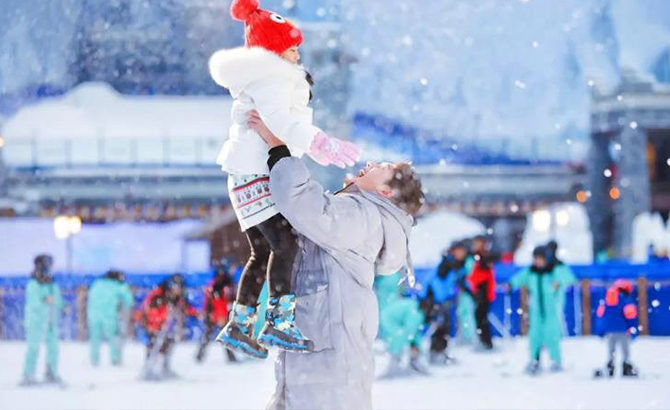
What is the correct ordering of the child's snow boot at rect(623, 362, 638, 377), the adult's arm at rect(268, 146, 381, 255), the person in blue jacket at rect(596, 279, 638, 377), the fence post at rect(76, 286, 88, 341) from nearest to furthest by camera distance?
1. the adult's arm at rect(268, 146, 381, 255)
2. the person in blue jacket at rect(596, 279, 638, 377)
3. the child's snow boot at rect(623, 362, 638, 377)
4. the fence post at rect(76, 286, 88, 341)

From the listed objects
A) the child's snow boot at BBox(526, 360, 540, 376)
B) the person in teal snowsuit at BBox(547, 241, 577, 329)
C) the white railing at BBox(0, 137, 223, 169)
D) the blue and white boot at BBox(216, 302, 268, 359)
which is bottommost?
the child's snow boot at BBox(526, 360, 540, 376)

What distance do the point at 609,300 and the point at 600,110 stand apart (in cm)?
1635

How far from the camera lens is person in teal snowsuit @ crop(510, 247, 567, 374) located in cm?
931

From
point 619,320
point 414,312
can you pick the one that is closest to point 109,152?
point 414,312

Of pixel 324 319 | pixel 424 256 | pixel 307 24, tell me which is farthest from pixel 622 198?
pixel 324 319

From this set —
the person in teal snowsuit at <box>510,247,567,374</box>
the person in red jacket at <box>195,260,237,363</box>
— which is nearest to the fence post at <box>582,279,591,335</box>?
the person in teal snowsuit at <box>510,247,567,374</box>

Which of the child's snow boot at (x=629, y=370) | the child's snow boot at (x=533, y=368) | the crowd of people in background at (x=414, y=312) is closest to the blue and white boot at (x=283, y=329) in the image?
the crowd of people in background at (x=414, y=312)

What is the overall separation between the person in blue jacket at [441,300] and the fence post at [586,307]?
3.06m

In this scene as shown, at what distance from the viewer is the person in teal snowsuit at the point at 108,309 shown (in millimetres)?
11023

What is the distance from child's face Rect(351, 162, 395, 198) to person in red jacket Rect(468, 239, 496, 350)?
8514 millimetres

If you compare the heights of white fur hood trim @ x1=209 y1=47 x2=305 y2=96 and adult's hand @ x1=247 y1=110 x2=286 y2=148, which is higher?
A: white fur hood trim @ x1=209 y1=47 x2=305 y2=96

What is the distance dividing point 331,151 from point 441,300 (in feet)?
25.5

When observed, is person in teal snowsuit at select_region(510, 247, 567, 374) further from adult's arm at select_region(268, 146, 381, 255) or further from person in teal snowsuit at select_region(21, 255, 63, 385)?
adult's arm at select_region(268, 146, 381, 255)

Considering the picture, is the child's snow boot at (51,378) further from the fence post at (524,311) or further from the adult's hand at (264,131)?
the adult's hand at (264,131)
